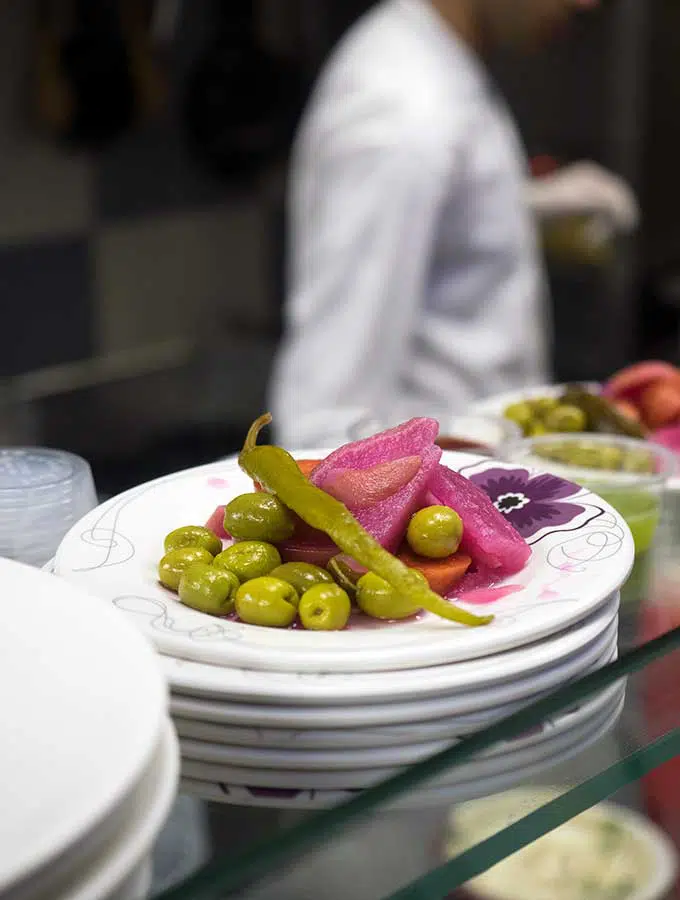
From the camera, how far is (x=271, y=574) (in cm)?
72

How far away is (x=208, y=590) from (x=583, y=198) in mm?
2162

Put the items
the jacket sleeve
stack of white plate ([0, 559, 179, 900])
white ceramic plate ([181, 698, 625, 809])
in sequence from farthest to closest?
the jacket sleeve, white ceramic plate ([181, 698, 625, 809]), stack of white plate ([0, 559, 179, 900])

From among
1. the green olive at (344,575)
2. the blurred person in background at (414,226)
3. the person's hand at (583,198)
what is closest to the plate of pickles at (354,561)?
the green olive at (344,575)

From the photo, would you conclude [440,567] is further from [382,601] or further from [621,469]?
[621,469]

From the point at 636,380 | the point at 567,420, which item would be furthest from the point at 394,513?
the point at 636,380

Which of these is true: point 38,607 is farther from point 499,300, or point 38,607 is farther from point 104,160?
point 104,160

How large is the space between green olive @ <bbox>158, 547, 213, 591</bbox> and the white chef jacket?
109 cm

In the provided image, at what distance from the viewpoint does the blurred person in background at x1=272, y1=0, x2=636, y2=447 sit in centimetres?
186

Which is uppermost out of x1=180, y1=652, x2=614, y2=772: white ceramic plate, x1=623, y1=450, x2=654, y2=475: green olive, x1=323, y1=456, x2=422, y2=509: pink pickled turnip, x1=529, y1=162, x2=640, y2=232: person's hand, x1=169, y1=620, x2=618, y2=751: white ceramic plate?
x1=323, y1=456, x2=422, y2=509: pink pickled turnip

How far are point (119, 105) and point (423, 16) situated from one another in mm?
929

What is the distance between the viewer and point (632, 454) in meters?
1.01

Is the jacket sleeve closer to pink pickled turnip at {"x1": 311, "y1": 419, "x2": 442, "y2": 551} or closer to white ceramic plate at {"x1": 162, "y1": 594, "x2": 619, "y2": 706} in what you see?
pink pickled turnip at {"x1": 311, "y1": 419, "x2": 442, "y2": 551}

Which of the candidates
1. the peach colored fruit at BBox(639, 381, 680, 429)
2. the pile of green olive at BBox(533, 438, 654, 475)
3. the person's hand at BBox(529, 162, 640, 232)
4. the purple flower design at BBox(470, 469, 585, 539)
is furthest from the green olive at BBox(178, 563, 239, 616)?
the person's hand at BBox(529, 162, 640, 232)

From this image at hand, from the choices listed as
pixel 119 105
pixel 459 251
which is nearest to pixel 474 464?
pixel 459 251
